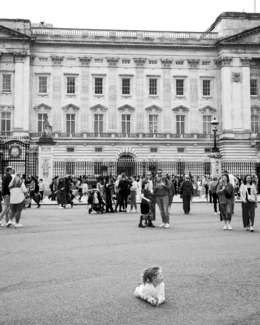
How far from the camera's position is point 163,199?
50.0ft

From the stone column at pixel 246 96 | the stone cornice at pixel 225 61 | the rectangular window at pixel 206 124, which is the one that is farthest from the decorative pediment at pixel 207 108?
the stone cornice at pixel 225 61

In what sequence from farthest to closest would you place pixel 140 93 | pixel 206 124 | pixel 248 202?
pixel 206 124, pixel 140 93, pixel 248 202

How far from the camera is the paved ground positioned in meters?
5.73

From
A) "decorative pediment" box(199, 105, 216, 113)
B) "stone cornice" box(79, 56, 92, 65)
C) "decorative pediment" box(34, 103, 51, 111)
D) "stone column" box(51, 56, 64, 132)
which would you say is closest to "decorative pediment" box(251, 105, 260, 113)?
"decorative pediment" box(199, 105, 216, 113)

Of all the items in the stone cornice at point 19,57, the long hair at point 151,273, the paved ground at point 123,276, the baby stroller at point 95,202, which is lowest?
the paved ground at point 123,276

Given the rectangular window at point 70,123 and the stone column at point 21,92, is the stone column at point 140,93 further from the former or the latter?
the stone column at point 21,92

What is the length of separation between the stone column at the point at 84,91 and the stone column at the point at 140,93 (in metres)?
5.29

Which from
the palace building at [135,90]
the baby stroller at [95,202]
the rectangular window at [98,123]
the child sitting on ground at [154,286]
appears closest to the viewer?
the child sitting on ground at [154,286]

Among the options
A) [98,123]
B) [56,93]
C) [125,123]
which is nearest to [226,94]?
[125,123]

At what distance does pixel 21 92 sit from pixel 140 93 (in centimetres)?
1253

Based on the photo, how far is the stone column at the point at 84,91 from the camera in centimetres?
4938

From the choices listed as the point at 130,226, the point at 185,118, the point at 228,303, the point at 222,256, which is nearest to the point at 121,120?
the point at 185,118

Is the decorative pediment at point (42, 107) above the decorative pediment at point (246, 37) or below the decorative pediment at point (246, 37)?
below

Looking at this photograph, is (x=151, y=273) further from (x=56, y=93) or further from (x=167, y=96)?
(x=167, y=96)
